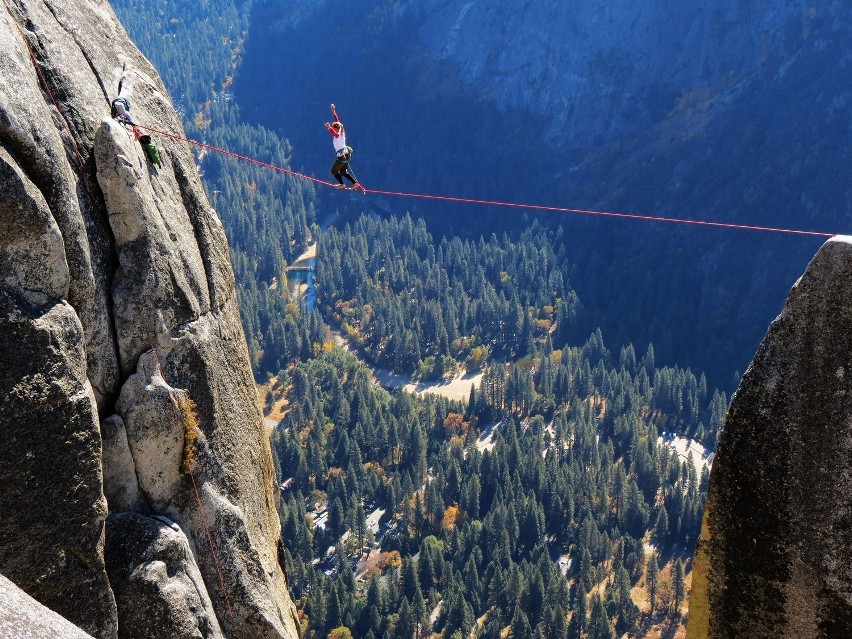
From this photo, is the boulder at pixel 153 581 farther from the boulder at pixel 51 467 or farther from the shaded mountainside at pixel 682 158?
the shaded mountainside at pixel 682 158

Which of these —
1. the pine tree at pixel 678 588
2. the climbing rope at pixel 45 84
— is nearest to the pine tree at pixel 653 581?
the pine tree at pixel 678 588

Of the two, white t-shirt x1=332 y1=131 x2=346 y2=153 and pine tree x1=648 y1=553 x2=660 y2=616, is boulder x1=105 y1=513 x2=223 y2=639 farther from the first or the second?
pine tree x1=648 y1=553 x2=660 y2=616

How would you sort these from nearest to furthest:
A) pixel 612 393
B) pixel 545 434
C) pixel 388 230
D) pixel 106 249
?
1. pixel 106 249
2. pixel 545 434
3. pixel 612 393
4. pixel 388 230

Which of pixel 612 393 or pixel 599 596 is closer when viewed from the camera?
pixel 599 596

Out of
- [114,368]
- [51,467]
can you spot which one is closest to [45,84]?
[114,368]

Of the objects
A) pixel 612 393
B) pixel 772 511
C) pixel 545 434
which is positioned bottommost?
pixel 772 511

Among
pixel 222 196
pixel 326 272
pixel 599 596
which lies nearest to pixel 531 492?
pixel 599 596

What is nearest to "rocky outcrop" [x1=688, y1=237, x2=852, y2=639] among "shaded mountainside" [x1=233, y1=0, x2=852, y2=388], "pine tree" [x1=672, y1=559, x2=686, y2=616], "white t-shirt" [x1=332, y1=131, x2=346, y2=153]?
"white t-shirt" [x1=332, y1=131, x2=346, y2=153]

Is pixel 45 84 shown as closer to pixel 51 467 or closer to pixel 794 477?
pixel 51 467

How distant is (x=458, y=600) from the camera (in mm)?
73938

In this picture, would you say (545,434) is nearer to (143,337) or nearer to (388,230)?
(388,230)

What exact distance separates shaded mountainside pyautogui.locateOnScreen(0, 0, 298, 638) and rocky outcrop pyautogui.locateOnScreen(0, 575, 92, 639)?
3.79 metres

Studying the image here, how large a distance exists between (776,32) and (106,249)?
589 ft

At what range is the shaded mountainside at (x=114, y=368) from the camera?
11367mm
